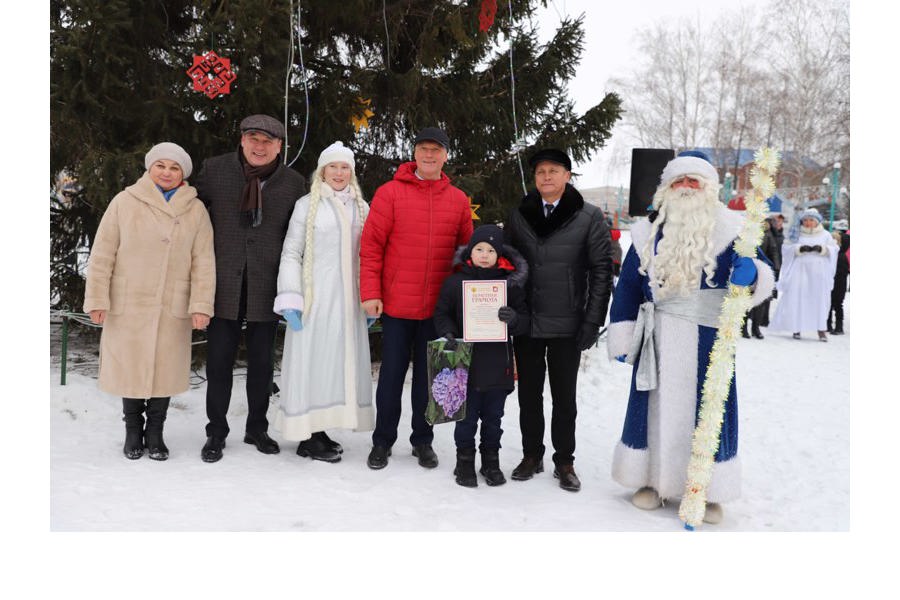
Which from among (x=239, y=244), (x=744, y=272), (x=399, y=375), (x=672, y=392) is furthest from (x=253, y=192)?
(x=744, y=272)

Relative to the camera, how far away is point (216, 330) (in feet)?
14.3

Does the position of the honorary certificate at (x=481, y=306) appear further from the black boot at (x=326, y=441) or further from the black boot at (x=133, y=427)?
the black boot at (x=133, y=427)

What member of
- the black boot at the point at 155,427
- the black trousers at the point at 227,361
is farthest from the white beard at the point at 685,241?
the black boot at the point at 155,427

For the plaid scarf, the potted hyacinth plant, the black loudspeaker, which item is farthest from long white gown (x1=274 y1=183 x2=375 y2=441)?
the black loudspeaker

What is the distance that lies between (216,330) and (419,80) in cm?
296

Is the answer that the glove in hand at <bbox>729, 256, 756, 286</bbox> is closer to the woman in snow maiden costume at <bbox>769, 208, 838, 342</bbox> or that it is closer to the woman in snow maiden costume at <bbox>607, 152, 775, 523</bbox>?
the woman in snow maiden costume at <bbox>607, 152, 775, 523</bbox>

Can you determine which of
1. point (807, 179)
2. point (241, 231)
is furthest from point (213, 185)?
point (807, 179)

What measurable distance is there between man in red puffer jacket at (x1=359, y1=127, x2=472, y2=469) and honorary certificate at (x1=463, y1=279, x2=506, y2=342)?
1.28 ft

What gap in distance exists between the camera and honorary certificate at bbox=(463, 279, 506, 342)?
3879mm

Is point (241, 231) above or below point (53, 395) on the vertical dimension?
above

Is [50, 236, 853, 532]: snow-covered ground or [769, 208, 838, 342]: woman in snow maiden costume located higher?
[769, 208, 838, 342]: woman in snow maiden costume

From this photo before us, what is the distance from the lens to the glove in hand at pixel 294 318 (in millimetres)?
4145

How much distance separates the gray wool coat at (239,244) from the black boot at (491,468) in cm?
164

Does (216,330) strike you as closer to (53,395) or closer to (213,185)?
(213,185)
